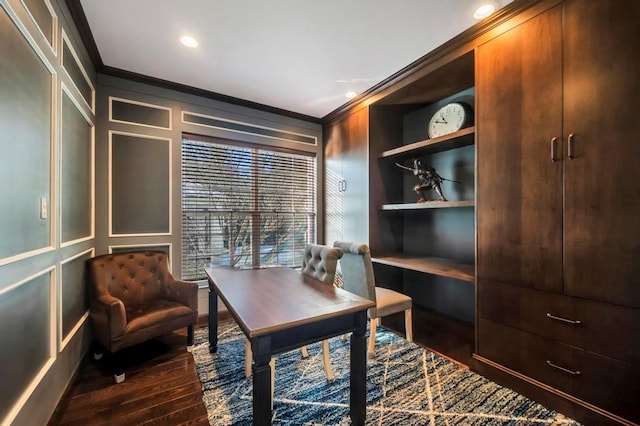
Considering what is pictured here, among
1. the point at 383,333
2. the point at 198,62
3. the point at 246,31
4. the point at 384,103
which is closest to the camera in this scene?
the point at 246,31

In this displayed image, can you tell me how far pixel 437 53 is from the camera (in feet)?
7.77

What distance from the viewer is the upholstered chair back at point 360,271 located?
2.29 m

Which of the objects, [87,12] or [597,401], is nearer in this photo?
[597,401]

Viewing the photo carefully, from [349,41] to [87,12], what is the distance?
1911 mm

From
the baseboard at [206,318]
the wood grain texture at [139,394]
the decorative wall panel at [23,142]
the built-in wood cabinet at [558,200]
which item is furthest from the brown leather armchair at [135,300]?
the built-in wood cabinet at [558,200]

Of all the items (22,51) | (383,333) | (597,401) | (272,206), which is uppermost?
(22,51)

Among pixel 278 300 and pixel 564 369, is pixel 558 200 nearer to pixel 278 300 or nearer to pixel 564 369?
pixel 564 369

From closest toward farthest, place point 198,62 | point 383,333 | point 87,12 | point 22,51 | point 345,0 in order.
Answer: point 22,51
point 345,0
point 87,12
point 198,62
point 383,333

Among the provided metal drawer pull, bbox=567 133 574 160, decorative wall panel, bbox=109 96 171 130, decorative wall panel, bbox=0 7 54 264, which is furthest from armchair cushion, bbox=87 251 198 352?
metal drawer pull, bbox=567 133 574 160

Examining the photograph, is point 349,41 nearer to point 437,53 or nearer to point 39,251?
point 437,53

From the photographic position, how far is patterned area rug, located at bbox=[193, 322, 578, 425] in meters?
1.65

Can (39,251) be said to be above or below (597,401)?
above

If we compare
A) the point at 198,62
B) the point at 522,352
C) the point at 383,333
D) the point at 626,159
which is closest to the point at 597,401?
the point at 522,352

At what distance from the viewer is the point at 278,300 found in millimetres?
1574
